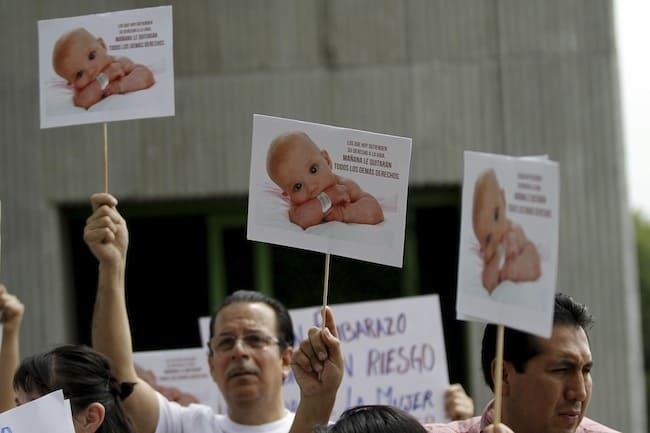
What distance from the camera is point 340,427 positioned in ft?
7.99

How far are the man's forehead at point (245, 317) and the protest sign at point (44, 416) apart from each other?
3.16 ft

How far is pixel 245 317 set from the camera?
12.0 ft

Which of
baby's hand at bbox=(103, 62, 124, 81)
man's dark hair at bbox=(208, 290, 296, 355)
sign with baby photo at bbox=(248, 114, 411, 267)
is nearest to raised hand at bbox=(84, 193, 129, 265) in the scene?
baby's hand at bbox=(103, 62, 124, 81)

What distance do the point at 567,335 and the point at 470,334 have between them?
4.21 metres

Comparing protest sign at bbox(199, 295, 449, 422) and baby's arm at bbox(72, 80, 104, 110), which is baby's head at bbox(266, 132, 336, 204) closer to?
baby's arm at bbox(72, 80, 104, 110)

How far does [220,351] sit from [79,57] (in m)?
0.99

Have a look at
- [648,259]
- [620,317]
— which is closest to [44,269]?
[620,317]

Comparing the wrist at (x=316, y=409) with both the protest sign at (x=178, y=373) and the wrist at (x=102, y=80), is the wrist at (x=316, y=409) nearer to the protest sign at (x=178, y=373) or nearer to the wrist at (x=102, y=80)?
the wrist at (x=102, y=80)

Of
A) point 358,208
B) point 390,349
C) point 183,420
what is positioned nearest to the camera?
point 358,208

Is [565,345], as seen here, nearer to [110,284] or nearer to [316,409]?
[316,409]

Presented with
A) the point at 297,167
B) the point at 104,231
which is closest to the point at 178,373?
the point at 104,231

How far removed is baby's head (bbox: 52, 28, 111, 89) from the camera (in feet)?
11.3

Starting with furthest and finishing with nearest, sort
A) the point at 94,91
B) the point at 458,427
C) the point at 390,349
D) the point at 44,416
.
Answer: the point at 390,349
the point at 94,91
the point at 458,427
the point at 44,416

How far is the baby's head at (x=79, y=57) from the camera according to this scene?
3430 millimetres
